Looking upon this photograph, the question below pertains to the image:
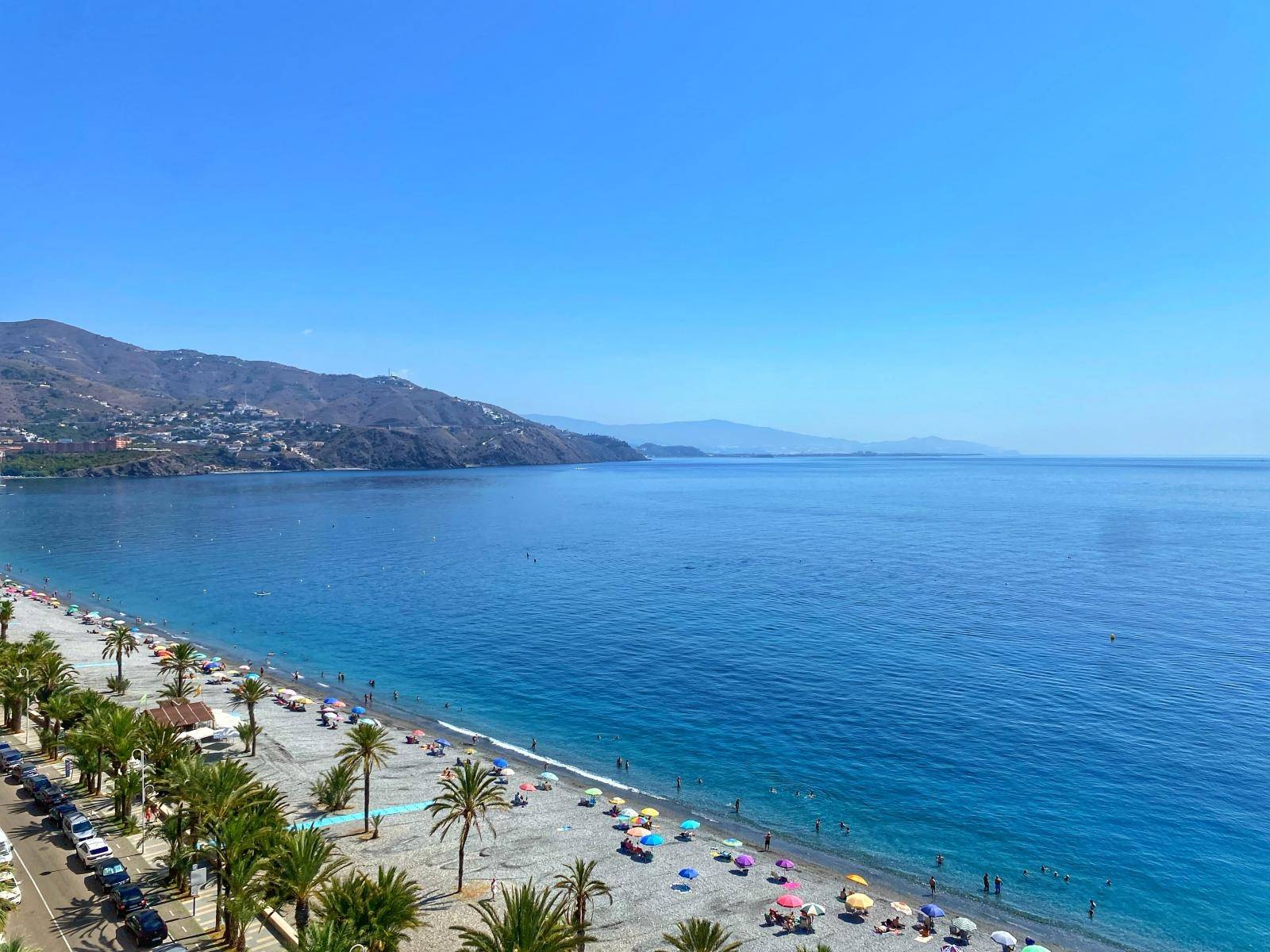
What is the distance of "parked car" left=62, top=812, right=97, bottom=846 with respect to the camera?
29483 millimetres

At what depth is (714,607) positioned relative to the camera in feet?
282

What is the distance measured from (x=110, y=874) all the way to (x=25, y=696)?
75.3ft

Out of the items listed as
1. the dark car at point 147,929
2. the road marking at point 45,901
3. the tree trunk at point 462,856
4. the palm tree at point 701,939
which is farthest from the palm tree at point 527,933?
the road marking at point 45,901

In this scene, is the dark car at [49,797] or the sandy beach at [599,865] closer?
the sandy beach at [599,865]

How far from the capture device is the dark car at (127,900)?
2502 cm

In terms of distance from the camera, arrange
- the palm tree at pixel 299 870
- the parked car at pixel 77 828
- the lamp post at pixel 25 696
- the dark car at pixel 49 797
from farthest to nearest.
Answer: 1. the lamp post at pixel 25 696
2. the dark car at pixel 49 797
3. the parked car at pixel 77 828
4. the palm tree at pixel 299 870

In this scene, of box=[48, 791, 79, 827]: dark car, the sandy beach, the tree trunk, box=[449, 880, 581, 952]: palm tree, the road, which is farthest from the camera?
box=[48, 791, 79, 827]: dark car

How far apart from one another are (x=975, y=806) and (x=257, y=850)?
38178mm

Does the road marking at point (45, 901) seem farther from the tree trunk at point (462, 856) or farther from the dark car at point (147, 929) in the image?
the tree trunk at point (462, 856)

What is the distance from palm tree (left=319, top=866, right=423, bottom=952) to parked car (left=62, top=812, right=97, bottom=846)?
559 inches

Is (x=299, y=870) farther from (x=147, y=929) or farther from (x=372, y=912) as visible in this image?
(x=147, y=929)

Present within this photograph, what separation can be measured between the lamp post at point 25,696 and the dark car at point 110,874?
64.1 feet

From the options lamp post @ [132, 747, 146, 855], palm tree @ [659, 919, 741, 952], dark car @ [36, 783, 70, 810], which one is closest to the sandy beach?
lamp post @ [132, 747, 146, 855]

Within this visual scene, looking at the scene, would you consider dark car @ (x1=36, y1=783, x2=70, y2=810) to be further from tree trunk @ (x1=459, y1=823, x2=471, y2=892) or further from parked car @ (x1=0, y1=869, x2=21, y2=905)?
tree trunk @ (x1=459, y1=823, x2=471, y2=892)
